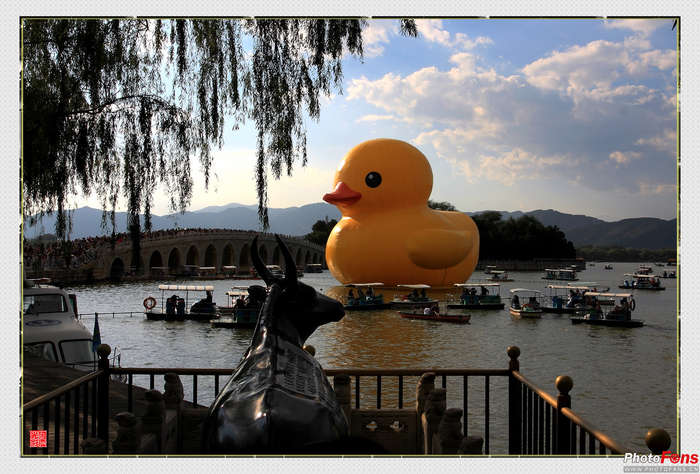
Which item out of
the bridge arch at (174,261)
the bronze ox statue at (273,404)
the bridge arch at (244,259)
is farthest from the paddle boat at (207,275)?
the bronze ox statue at (273,404)

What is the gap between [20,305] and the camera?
8.87ft

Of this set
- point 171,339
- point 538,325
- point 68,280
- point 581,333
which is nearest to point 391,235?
point 538,325

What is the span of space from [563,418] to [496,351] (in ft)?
33.1

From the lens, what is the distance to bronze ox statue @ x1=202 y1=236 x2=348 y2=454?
2037 mm

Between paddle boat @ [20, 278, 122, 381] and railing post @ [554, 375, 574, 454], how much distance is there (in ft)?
22.4

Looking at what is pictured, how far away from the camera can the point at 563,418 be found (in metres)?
2.37

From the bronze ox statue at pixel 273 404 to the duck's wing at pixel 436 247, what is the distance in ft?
51.0

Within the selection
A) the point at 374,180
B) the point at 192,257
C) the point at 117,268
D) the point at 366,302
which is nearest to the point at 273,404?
the point at 366,302

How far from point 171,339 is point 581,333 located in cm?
1146

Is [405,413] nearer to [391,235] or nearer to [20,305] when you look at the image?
[20,305]

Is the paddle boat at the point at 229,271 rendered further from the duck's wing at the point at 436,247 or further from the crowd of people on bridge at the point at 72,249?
the duck's wing at the point at 436,247

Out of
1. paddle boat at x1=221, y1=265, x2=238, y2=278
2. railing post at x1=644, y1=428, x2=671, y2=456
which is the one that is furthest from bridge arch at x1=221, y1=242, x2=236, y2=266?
railing post at x1=644, y1=428, x2=671, y2=456

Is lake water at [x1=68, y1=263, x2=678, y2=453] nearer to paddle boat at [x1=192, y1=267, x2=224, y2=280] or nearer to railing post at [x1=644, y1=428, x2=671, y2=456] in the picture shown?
railing post at [x1=644, y1=428, x2=671, y2=456]

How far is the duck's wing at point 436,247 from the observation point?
59.5ft
